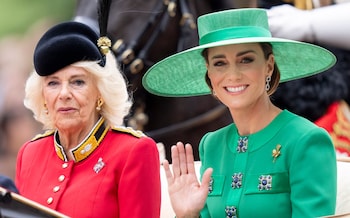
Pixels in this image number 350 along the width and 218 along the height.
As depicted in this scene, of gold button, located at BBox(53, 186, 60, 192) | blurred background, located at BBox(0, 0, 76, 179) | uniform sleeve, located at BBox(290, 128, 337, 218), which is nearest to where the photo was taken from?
uniform sleeve, located at BBox(290, 128, 337, 218)

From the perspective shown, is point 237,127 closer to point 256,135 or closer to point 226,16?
point 256,135

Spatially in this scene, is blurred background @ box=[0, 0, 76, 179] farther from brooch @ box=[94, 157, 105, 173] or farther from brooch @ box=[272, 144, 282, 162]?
brooch @ box=[272, 144, 282, 162]

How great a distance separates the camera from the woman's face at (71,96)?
337cm

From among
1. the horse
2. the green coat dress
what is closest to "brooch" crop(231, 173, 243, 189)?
the green coat dress

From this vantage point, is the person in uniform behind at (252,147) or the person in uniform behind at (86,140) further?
the person in uniform behind at (86,140)

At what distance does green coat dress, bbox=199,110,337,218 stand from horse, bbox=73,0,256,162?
159cm

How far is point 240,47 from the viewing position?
3.18 meters

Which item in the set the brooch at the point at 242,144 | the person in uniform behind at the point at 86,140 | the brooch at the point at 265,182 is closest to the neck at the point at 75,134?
the person in uniform behind at the point at 86,140

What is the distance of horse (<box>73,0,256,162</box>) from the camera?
4887 millimetres

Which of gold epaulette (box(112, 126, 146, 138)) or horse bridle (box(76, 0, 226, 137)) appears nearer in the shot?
gold epaulette (box(112, 126, 146, 138))

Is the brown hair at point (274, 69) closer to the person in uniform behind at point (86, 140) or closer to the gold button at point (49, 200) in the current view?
the person in uniform behind at point (86, 140)

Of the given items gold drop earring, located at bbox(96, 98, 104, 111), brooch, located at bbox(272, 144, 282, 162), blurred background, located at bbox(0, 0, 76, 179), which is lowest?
blurred background, located at bbox(0, 0, 76, 179)

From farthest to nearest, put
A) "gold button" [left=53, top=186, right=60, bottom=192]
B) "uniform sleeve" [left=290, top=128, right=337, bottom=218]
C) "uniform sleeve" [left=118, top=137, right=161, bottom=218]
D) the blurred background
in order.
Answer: the blurred background, "gold button" [left=53, top=186, right=60, bottom=192], "uniform sleeve" [left=118, top=137, right=161, bottom=218], "uniform sleeve" [left=290, top=128, right=337, bottom=218]

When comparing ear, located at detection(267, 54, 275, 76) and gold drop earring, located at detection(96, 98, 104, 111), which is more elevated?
ear, located at detection(267, 54, 275, 76)
